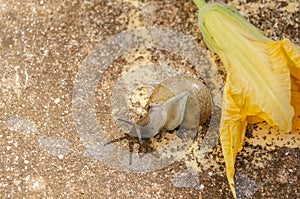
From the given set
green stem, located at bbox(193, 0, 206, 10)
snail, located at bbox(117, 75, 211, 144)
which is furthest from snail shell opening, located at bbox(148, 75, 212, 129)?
green stem, located at bbox(193, 0, 206, 10)

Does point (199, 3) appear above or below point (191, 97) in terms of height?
above

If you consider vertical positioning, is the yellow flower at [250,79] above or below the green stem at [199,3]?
below

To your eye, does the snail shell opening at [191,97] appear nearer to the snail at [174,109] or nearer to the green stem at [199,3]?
the snail at [174,109]

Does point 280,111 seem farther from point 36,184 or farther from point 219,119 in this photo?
A: point 36,184

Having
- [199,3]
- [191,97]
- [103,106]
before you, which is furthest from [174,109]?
Result: [199,3]

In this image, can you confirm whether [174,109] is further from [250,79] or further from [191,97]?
[250,79]

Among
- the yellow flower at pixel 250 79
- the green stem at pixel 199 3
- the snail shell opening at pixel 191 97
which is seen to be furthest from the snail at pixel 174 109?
the green stem at pixel 199 3

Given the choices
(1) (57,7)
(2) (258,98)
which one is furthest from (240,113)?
(1) (57,7)
